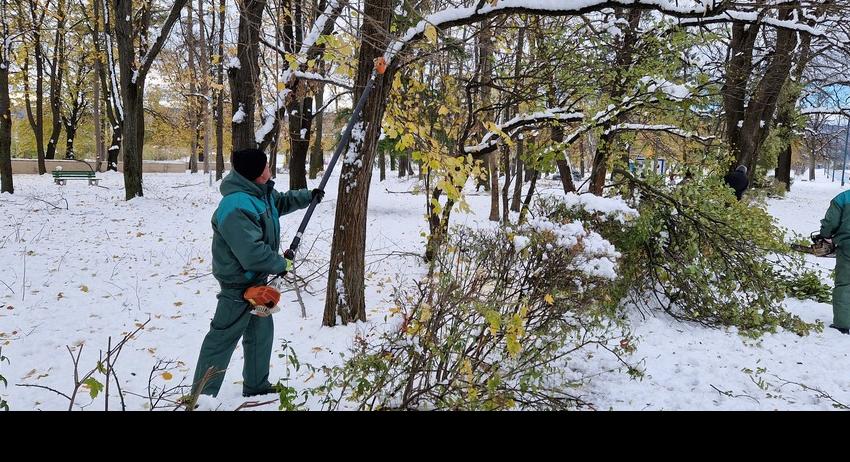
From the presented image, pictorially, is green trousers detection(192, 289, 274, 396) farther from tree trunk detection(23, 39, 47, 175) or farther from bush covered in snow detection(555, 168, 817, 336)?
tree trunk detection(23, 39, 47, 175)

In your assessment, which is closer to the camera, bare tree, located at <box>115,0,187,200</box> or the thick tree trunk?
bare tree, located at <box>115,0,187,200</box>

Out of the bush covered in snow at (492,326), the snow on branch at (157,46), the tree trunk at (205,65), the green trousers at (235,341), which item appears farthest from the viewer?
the snow on branch at (157,46)

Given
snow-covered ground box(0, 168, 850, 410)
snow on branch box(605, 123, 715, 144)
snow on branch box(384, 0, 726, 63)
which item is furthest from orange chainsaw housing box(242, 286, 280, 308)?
snow on branch box(605, 123, 715, 144)

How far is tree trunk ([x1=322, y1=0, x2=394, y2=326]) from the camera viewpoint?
4.90 metres

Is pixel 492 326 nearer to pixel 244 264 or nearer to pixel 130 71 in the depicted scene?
pixel 244 264

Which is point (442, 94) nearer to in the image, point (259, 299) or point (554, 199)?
point (554, 199)

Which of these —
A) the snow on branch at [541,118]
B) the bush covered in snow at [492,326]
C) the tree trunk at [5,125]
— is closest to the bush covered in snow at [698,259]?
the snow on branch at [541,118]

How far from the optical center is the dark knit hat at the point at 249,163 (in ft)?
10.7

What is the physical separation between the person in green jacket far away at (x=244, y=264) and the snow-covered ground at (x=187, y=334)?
279 millimetres

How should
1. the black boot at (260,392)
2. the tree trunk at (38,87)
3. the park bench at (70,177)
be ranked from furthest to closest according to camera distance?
the park bench at (70,177) < the tree trunk at (38,87) < the black boot at (260,392)

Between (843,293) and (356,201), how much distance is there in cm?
574

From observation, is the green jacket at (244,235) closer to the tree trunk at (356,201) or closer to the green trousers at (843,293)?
the tree trunk at (356,201)
